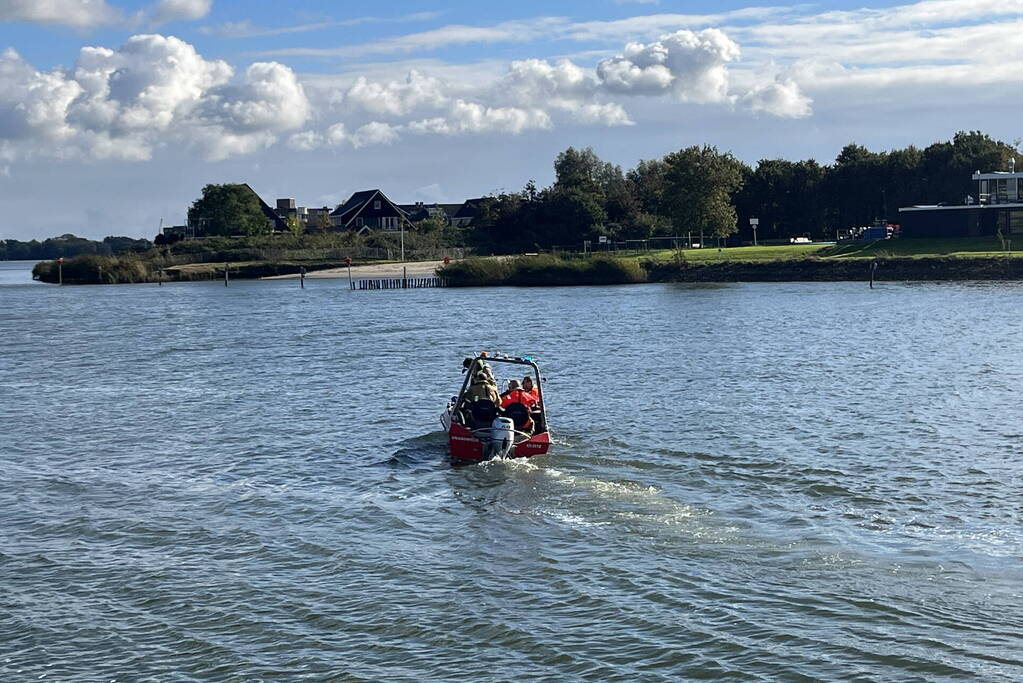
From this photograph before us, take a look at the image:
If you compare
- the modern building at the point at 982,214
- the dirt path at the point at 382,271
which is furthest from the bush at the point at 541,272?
the modern building at the point at 982,214

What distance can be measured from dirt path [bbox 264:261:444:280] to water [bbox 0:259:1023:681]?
85444 millimetres

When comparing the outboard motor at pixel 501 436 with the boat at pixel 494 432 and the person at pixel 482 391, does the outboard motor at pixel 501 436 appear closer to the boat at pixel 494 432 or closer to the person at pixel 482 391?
the boat at pixel 494 432

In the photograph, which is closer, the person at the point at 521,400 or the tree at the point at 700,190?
the person at the point at 521,400

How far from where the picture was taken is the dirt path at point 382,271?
133 metres

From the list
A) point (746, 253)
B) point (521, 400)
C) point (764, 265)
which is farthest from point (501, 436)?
point (746, 253)

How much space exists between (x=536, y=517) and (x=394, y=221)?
16656 cm

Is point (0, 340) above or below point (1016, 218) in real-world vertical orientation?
below

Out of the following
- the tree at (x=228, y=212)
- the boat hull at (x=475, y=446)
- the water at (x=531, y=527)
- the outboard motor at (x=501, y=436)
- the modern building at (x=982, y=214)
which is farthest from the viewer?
the tree at (x=228, y=212)

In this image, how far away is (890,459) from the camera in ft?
87.1

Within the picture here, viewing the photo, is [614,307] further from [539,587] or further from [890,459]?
[539,587]

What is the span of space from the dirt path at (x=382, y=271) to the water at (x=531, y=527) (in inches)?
3364

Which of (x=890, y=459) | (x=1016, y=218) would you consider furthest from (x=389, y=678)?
(x=1016, y=218)

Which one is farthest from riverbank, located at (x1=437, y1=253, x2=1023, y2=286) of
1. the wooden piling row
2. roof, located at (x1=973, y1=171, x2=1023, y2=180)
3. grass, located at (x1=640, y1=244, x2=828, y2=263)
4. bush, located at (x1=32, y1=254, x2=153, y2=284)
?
bush, located at (x1=32, y1=254, x2=153, y2=284)

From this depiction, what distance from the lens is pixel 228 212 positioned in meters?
165
